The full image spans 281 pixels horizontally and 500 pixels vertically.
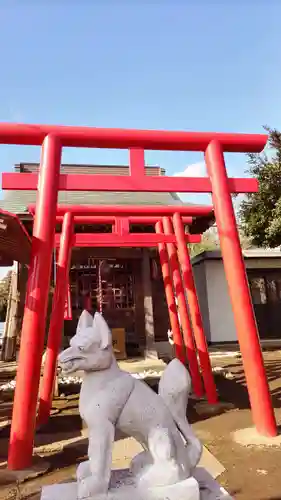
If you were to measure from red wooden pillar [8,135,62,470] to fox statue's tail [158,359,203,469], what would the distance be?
1.74 meters

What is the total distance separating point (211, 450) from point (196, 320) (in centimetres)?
233

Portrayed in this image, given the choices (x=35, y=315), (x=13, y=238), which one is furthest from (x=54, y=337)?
(x=35, y=315)

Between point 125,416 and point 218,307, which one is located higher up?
point 218,307

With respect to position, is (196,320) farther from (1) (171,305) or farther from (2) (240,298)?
(2) (240,298)

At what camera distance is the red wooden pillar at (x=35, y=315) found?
3318 mm

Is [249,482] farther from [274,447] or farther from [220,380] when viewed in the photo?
[220,380]

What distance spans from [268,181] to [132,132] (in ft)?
26.2

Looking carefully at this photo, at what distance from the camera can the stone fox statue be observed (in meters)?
1.89

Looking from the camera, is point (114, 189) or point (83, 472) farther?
point (114, 189)

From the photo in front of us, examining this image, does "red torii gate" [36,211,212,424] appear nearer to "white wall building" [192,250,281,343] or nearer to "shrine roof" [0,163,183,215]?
"shrine roof" [0,163,183,215]

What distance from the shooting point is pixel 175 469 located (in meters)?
1.93

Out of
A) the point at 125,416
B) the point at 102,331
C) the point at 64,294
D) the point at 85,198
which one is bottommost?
the point at 125,416

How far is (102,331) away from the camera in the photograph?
208 cm

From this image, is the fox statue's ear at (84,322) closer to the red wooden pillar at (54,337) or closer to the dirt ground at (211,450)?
the dirt ground at (211,450)
